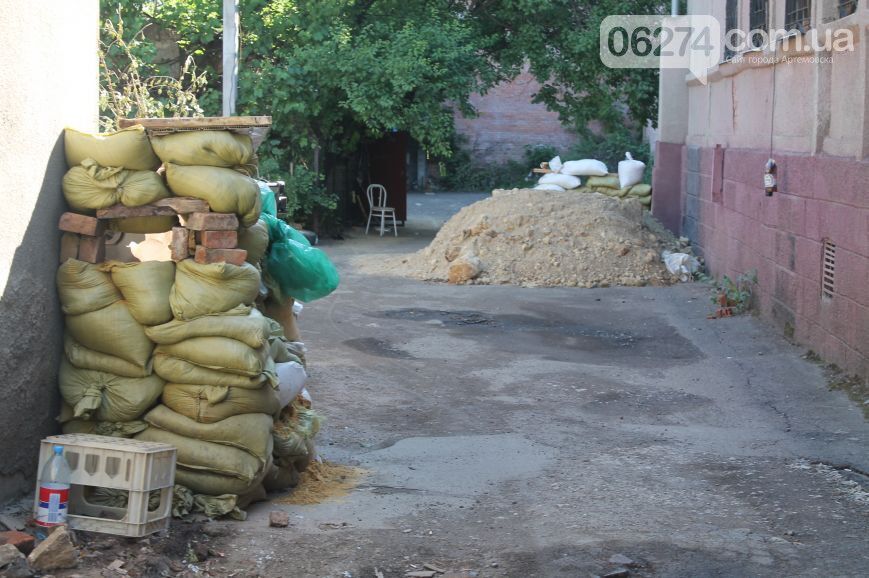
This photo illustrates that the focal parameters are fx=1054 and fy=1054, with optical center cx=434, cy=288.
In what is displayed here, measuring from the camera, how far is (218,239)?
507 cm

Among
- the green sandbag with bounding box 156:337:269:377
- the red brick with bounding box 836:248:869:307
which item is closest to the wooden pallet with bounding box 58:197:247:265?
the green sandbag with bounding box 156:337:269:377

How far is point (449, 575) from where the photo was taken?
4.39 metres

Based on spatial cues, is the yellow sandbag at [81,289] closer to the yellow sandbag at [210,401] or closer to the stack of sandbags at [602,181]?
the yellow sandbag at [210,401]

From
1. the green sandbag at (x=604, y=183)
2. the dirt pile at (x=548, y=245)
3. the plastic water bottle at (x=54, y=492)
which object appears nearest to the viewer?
the plastic water bottle at (x=54, y=492)

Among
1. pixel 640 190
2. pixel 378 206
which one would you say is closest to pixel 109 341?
pixel 640 190

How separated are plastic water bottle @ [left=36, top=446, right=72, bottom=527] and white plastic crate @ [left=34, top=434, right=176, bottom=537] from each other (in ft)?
0.14

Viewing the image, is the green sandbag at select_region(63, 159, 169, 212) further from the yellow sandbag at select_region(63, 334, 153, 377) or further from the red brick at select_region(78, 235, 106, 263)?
the yellow sandbag at select_region(63, 334, 153, 377)

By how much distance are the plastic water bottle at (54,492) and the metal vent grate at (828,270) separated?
6.55 meters

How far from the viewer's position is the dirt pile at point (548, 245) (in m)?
14.5

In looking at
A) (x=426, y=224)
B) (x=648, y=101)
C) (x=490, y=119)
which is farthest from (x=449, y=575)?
(x=490, y=119)

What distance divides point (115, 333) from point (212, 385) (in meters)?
0.54

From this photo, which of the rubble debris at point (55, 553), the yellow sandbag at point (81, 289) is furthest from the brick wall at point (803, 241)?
the rubble debris at point (55, 553)

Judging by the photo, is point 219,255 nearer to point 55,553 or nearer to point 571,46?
point 55,553

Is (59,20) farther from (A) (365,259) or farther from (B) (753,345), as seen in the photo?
(A) (365,259)
